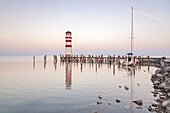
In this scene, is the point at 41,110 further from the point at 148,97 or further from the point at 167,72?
the point at 167,72

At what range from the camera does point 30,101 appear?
952 cm

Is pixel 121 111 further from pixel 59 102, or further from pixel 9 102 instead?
pixel 9 102

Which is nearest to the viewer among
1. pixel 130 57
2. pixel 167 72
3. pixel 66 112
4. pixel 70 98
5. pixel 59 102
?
pixel 66 112

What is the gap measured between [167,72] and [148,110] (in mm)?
7254

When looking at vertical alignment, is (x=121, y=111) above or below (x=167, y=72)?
below

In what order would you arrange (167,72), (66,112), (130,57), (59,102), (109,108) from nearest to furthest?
(66,112)
(109,108)
(59,102)
(167,72)
(130,57)

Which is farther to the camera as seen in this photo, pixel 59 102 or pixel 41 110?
pixel 59 102

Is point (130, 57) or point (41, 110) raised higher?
point (130, 57)

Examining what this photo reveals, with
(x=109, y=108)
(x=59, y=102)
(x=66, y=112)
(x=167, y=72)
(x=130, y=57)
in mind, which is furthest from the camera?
(x=130, y=57)

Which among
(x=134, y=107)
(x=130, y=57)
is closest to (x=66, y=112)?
(x=134, y=107)

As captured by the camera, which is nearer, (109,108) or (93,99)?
(109,108)

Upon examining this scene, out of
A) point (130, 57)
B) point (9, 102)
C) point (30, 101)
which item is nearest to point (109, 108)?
point (30, 101)

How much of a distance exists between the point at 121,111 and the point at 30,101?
16.1 ft

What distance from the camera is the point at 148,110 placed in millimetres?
7820
